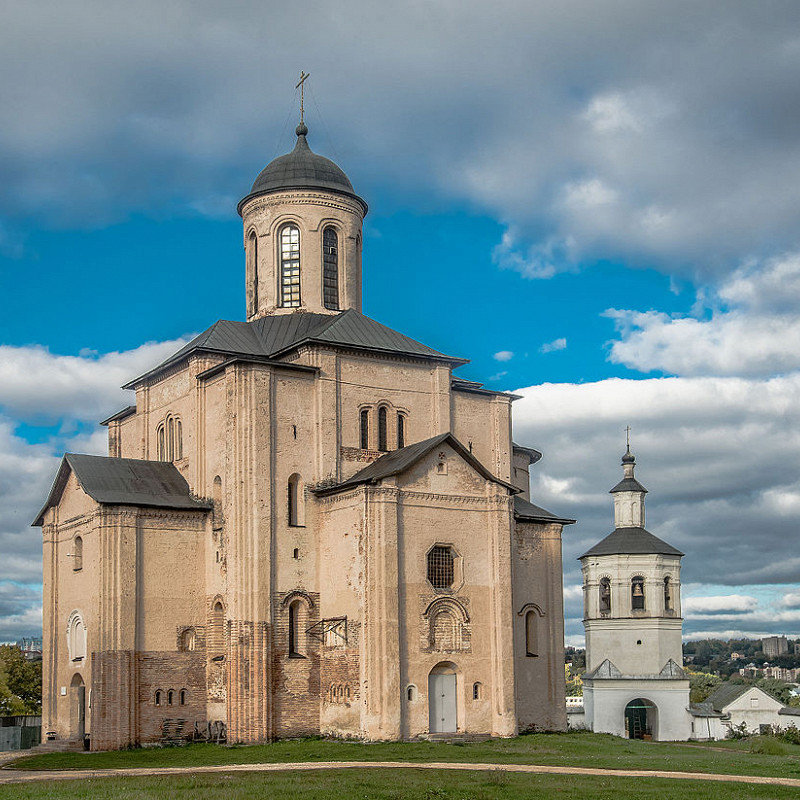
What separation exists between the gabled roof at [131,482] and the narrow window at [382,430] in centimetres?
552

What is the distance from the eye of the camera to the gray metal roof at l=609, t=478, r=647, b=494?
58031mm

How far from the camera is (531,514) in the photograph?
37531 mm

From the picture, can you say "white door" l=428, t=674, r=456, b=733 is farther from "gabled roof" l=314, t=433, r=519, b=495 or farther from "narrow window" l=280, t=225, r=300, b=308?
"narrow window" l=280, t=225, r=300, b=308

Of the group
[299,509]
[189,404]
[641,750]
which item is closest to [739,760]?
[641,750]

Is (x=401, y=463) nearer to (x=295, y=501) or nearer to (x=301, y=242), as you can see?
(x=295, y=501)

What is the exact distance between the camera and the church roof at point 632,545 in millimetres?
55159

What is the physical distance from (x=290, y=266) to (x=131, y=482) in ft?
31.3

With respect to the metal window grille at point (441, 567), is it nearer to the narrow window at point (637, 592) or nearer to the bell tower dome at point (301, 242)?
the bell tower dome at point (301, 242)

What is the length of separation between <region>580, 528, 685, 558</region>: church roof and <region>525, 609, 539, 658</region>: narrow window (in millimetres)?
19643

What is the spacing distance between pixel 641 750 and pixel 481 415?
1207cm

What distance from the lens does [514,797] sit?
18594 mm

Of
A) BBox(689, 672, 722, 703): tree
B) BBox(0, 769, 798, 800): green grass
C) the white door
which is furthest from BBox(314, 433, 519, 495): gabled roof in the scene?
BBox(689, 672, 722, 703): tree

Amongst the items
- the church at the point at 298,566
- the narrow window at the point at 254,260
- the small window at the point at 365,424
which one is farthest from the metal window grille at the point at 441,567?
the narrow window at the point at 254,260

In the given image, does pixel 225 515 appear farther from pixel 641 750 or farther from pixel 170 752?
pixel 641 750
